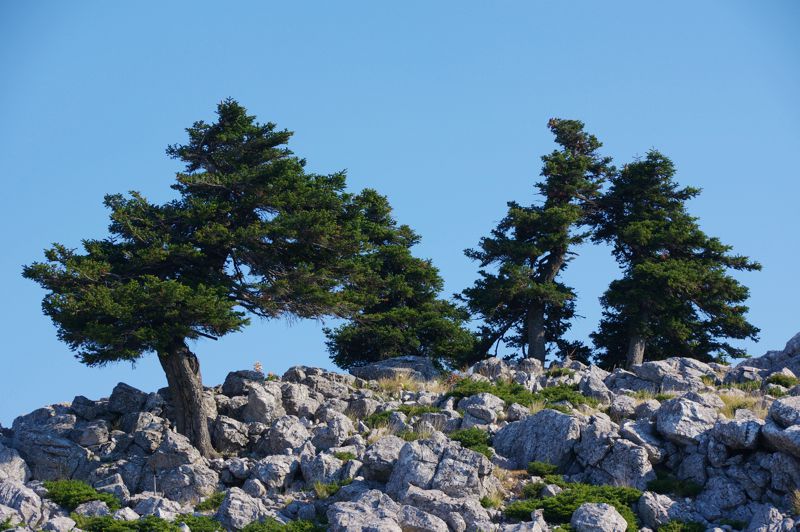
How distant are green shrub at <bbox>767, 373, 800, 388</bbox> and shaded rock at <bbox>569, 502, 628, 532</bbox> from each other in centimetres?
964

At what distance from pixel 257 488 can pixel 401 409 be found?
565 centimetres

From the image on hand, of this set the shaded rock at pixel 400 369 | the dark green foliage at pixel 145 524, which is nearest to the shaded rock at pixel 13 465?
the dark green foliage at pixel 145 524

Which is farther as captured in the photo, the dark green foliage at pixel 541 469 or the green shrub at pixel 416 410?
the green shrub at pixel 416 410

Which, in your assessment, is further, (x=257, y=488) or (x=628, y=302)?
(x=628, y=302)

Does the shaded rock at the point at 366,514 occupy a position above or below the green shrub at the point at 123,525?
above

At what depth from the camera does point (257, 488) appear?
24.0 meters

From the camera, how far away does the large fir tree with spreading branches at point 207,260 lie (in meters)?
27.3

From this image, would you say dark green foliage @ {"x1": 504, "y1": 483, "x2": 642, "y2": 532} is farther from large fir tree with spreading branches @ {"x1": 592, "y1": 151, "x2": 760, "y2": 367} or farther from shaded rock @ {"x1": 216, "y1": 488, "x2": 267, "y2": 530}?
large fir tree with spreading branches @ {"x1": 592, "y1": 151, "x2": 760, "y2": 367}

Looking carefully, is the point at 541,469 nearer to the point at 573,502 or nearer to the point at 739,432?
the point at 573,502

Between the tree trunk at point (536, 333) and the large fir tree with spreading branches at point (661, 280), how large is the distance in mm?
2281

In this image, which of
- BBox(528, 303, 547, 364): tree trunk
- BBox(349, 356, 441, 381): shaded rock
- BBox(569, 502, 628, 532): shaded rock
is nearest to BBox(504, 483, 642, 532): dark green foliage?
BBox(569, 502, 628, 532): shaded rock

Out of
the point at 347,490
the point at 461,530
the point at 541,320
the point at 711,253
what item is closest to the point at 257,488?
the point at 347,490

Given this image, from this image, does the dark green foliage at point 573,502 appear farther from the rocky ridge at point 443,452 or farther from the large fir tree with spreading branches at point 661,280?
the large fir tree with spreading branches at point 661,280

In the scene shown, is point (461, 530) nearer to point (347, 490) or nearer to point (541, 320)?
point (347, 490)
